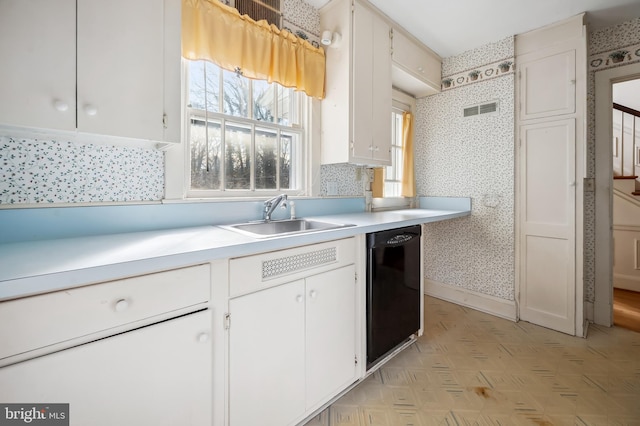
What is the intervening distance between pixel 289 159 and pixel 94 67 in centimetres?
136

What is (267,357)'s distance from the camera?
4.01 feet

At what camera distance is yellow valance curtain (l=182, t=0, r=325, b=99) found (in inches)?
62.1

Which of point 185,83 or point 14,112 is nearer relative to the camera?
point 14,112

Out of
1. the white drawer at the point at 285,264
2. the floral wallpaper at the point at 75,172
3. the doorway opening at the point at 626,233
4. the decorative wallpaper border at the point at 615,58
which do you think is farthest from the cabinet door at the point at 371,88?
the doorway opening at the point at 626,233

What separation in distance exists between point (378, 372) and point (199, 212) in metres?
1.57

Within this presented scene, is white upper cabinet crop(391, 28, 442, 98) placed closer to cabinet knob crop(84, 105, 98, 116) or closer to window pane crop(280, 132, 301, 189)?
window pane crop(280, 132, 301, 189)

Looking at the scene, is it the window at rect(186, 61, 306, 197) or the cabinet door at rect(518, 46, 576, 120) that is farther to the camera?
the cabinet door at rect(518, 46, 576, 120)

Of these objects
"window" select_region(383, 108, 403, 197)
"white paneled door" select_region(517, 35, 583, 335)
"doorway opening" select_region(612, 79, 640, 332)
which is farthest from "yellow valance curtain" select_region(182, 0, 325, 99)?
"doorway opening" select_region(612, 79, 640, 332)

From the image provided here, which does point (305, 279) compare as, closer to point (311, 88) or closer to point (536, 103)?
point (311, 88)

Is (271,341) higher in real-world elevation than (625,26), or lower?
lower

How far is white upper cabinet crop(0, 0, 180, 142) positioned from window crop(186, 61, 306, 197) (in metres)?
0.47

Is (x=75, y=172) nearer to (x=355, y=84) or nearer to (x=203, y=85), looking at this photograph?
(x=203, y=85)

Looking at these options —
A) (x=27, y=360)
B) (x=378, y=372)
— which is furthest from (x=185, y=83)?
(x=378, y=372)

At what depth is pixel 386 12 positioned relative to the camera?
2.34 metres
